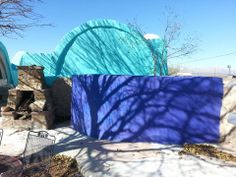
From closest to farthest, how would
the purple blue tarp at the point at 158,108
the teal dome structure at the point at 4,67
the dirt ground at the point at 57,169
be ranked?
the dirt ground at the point at 57,169
the purple blue tarp at the point at 158,108
the teal dome structure at the point at 4,67

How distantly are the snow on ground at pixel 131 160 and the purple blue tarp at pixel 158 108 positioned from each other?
43 centimetres

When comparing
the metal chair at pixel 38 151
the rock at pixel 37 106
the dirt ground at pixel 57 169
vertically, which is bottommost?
the dirt ground at pixel 57 169

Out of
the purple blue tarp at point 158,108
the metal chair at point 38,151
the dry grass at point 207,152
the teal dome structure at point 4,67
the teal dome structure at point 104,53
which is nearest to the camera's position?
the metal chair at point 38,151

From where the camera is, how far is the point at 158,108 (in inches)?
368

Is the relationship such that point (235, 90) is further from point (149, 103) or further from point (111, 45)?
point (111, 45)

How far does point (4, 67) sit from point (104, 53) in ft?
25.5

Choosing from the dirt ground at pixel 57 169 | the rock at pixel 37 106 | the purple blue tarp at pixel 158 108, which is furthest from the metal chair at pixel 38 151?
the rock at pixel 37 106

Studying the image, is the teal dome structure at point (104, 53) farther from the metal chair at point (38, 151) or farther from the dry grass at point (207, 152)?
the metal chair at point (38, 151)

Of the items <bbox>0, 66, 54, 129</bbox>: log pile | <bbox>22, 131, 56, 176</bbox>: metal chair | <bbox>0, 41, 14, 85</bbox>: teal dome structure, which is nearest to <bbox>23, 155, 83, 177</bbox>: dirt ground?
<bbox>22, 131, 56, 176</bbox>: metal chair

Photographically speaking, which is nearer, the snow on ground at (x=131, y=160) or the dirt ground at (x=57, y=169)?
the dirt ground at (x=57, y=169)

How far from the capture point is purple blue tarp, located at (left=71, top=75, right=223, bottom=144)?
9.04 m

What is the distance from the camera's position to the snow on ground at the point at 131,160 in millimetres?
7062

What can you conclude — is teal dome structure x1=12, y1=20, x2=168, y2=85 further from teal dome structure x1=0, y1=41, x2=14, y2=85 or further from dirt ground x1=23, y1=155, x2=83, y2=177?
dirt ground x1=23, y1=155, x2=83, y2=177

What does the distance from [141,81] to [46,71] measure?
7837mm
